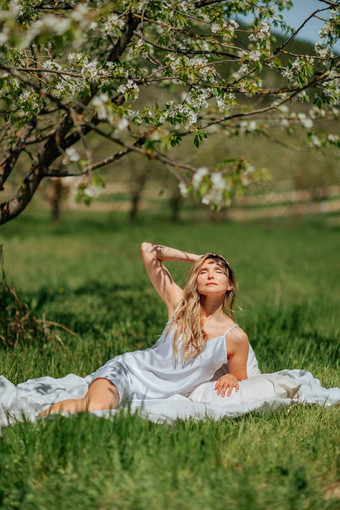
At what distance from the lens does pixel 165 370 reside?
422 cm

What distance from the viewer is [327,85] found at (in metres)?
4.45

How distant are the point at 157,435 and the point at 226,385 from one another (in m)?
0.84

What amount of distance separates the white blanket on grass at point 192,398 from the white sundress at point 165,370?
0.08 m

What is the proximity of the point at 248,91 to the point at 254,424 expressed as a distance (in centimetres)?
250

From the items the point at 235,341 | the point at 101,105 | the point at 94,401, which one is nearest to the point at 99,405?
the point at 94,401

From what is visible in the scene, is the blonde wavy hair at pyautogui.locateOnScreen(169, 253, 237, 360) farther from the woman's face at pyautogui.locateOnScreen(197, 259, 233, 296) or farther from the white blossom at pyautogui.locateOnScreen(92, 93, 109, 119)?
the white blossom at pyautogui.locateOnScreen(92, 93, 109, 119)

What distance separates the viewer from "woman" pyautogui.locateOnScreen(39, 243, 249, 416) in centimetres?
413

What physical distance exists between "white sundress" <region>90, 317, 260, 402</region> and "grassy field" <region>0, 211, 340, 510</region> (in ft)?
1.68

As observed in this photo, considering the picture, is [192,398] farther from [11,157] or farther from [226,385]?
[11,157]

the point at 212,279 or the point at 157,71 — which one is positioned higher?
the point at 157,71

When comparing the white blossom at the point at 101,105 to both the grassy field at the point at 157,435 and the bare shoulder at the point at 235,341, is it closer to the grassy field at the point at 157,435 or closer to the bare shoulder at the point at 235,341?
the grassy field at the point at 157,435

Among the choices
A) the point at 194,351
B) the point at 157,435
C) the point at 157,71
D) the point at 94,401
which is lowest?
the point at 157,435

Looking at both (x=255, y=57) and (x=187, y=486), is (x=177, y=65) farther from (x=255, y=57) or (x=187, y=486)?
(x=187, y=486)

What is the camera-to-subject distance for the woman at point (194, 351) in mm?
4133
